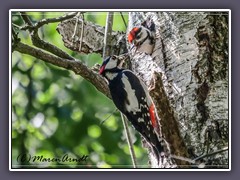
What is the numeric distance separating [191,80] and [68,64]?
504 mm

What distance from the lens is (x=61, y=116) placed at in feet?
5.79

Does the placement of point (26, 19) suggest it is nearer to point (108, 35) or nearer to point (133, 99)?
point (108, 35)

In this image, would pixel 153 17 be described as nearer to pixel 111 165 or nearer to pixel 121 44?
pixel 121 44

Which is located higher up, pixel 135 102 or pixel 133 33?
pixel 133 33

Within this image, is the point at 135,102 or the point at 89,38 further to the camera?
the point at 89,38

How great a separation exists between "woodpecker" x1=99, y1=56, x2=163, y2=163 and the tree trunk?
4 centimetres

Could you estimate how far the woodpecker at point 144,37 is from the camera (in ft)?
5.59

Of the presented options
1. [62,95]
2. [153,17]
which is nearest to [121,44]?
[153,17]

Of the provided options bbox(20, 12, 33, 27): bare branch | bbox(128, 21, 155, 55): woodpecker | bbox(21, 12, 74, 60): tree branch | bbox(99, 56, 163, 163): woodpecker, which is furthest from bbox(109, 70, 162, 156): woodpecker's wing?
bbox(20, 12, 33, 27): bare branch

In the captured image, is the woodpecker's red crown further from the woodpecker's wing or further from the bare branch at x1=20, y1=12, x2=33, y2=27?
the bare branch at x1=20, y1=12, x2=33, y2=27

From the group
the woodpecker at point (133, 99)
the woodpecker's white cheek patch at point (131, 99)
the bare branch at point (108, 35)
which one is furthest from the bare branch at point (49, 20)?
the woodpecker's white cheek patch at point (131, 99)

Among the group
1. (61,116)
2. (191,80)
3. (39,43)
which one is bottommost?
(61,116)

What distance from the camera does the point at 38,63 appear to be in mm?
1752

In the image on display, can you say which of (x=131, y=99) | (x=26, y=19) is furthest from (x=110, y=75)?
(x=26, y=19)
